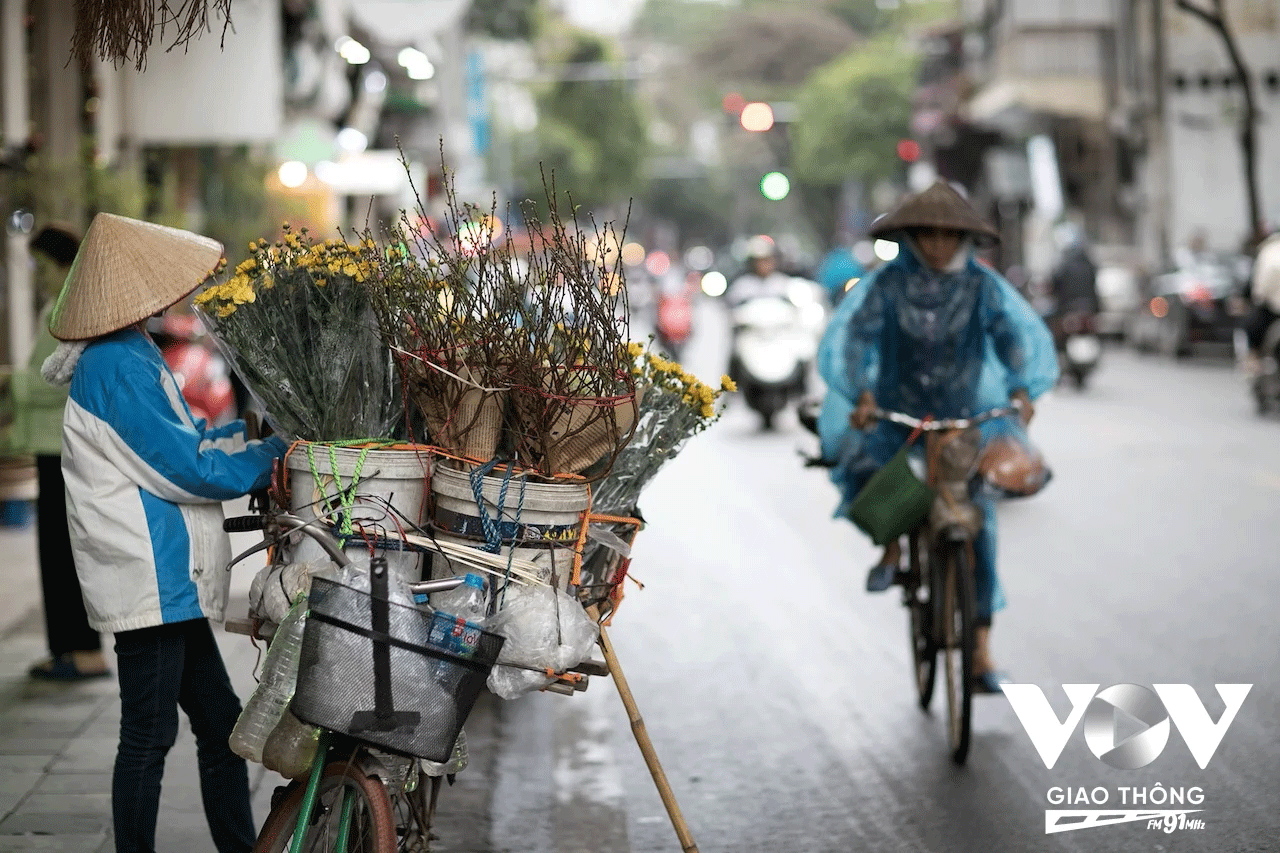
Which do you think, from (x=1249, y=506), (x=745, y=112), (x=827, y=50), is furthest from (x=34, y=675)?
(x=827, y=50)

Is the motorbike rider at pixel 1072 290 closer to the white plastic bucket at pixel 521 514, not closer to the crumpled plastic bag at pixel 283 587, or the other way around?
the white plastic bucket at pixel 521 514

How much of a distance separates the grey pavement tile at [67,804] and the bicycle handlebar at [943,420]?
3.20m

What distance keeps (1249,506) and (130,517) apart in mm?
9469

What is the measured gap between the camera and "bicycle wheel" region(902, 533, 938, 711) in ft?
22.7

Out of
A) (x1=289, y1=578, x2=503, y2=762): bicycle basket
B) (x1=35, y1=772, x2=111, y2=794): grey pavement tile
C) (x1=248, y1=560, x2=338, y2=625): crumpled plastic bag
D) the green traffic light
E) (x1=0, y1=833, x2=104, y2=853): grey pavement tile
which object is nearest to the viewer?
(x1=289, y1=578, x2=503, y2=762): bicycle basket

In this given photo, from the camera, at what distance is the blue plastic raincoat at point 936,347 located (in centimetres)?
688

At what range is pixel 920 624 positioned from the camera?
699 centimetres

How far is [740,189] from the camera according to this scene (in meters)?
107

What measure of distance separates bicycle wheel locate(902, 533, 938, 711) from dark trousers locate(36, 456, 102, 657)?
3.44 metres

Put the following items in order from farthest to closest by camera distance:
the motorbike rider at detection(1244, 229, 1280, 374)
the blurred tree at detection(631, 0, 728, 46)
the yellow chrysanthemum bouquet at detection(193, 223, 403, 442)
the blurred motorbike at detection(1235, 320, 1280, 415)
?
1. the blurred tree at detection(631, 0, 728, 46)
2. the blurred motorbike at detection(1235, 320, 1280, 415)
3. the motorbike rider at detection(1244, 229, 1280, 374)
4. the yellow chrysanthemum bouquet at detection(193, 223, 403, 442)

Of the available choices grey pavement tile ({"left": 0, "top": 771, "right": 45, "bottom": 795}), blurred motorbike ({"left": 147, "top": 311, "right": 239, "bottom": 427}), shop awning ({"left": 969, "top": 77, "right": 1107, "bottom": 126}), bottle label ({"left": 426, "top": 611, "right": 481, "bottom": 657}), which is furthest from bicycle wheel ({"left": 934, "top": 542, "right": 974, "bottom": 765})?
shop awning ({"left": 969, "top": 77, "right": 1107, "bottom": 126})

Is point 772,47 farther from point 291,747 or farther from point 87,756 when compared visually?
point 291,747

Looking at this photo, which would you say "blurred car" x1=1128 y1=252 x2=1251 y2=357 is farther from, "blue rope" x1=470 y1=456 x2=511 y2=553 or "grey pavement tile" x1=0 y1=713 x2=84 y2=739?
"blue rope" x1=470 y1=456 x2=511 y2=553

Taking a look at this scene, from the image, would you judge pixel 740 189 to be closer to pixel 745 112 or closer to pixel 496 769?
pixel 745 112
